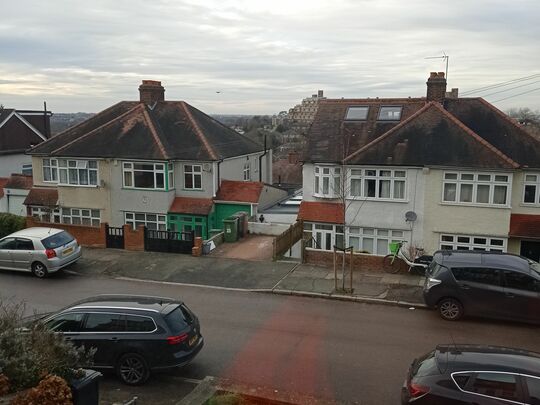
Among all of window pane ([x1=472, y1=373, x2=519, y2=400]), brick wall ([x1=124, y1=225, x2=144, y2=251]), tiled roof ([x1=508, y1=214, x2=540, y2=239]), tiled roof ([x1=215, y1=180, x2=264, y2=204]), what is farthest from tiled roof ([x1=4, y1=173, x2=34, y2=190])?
window pane ([x1=472, y1=373, x2=519, y2=400])

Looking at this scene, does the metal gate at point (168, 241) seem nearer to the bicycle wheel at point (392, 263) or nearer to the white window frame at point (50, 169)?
the bicycle wheel at point (392, 263)

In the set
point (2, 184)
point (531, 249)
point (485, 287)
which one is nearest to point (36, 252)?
point (485, 287)

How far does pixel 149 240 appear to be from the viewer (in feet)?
74.4

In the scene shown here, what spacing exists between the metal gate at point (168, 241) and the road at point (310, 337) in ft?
13.4

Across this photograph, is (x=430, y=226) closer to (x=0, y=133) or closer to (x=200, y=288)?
(x=200, y=288)

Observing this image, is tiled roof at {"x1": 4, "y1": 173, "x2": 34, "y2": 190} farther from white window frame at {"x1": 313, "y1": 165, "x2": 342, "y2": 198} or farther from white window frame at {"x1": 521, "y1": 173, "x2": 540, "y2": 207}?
white window frame at {"x1": 521, "y1": 173, "x2": 540, "y2": 207}

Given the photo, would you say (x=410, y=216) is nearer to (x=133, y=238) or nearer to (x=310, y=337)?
(x=310, y=337)

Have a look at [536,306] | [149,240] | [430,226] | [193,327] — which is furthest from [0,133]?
[536,306]

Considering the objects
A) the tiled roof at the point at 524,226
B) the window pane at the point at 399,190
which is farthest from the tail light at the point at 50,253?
the tiled roof at the point at 524,226

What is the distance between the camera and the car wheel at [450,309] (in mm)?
14055

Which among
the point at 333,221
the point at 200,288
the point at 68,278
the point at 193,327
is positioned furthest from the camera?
the point at 333,221

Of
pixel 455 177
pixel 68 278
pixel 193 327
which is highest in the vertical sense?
pixel 455 177

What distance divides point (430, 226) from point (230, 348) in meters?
13.3

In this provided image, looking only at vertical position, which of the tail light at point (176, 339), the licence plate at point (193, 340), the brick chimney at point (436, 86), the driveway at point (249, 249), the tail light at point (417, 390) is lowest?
the driveway at point (249, 249)
